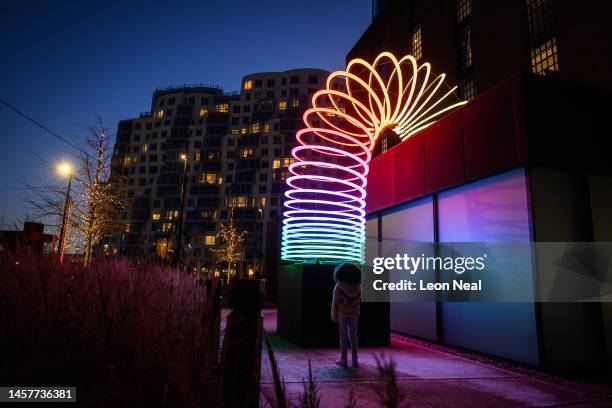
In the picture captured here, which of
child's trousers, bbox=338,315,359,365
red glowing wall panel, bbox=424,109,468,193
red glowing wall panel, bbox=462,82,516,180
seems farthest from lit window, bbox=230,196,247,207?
Answer: child's trousers, bbox=338,315,359,365

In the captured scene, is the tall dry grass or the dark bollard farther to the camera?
the tall dry grass

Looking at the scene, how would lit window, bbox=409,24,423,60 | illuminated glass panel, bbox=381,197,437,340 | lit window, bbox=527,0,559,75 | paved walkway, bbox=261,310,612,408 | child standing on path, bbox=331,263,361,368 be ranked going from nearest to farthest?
paved walkway, bbox=261,310,612,408 → child standing on path, bbox=331,263,361,368 → illuminated glass panel, bbox=381,197,437,340 → lit window, bbox=527,0,559,75 → lit window, bbox=409,24,423,60

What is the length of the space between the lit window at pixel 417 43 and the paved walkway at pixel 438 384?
16.8 m

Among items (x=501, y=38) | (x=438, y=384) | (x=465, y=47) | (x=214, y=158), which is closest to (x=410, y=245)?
(x=438, y=384)

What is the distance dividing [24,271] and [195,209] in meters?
80.7

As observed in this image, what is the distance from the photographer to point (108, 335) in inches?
154

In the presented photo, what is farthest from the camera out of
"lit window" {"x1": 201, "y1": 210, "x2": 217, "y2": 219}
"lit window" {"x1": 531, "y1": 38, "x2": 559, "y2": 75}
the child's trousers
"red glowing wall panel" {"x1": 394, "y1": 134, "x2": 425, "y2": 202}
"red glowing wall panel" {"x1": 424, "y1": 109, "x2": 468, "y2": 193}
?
"lit window" {"x1": 201, "y1": 210, "x2": 217, "y2": 219}

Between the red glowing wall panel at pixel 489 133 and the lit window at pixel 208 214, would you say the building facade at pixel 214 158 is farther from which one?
the red glowing wall panel at pixel 489 133

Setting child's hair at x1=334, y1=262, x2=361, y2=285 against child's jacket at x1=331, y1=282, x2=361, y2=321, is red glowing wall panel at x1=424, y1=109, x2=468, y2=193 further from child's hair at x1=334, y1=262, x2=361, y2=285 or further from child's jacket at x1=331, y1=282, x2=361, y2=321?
child's jacket at x1=331, y1=282, x2=361, y2=321

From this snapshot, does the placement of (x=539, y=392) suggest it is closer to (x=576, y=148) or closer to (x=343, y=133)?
(x=576, y=148)

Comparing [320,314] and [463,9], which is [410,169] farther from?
[463,9]

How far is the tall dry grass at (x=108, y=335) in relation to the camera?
3180mm

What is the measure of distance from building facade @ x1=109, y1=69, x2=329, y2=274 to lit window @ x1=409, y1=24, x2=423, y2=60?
175ft

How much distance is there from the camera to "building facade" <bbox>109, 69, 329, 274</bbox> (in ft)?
254
